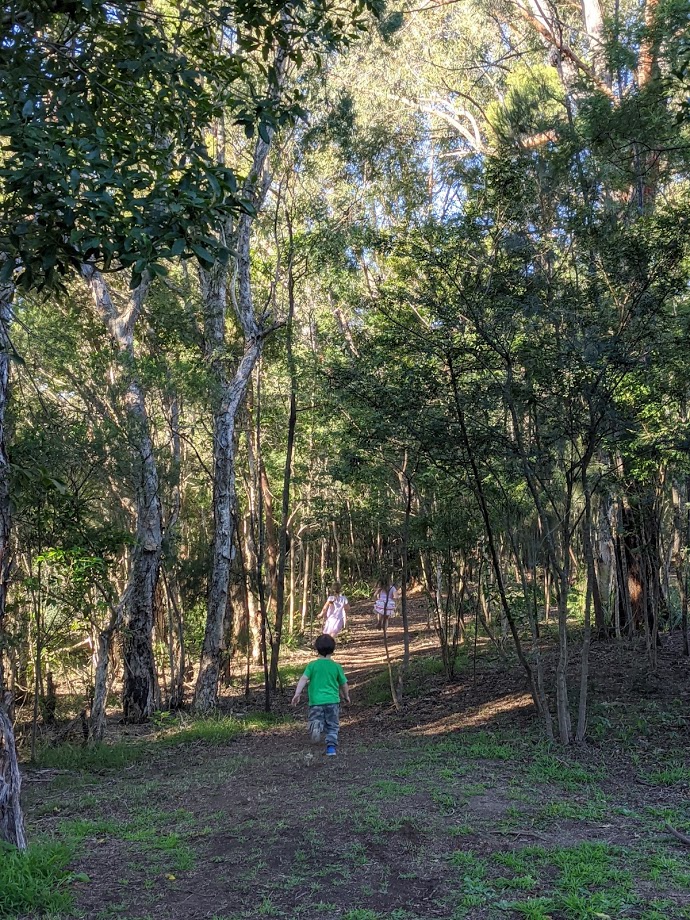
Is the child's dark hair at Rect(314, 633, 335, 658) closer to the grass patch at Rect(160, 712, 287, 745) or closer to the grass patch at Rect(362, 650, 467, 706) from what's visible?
the grass patch at Rect(160, 712, 287, 745)

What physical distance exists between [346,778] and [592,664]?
5.77m

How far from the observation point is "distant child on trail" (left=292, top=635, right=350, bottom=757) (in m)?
8.16

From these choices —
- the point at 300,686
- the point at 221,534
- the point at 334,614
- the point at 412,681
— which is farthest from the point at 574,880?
the point at 334,614

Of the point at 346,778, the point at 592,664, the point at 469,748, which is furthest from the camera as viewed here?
the point at 592,664

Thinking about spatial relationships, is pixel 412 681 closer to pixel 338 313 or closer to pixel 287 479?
pixel 287 479

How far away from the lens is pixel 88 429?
1066 centimetres

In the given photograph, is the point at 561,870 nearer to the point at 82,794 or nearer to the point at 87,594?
the point at 82,794

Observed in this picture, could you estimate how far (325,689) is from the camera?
8156 mm

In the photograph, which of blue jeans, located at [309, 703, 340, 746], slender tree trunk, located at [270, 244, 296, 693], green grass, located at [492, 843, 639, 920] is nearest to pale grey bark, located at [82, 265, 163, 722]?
slender tree trunk, located at [270, 244, 296, 693]

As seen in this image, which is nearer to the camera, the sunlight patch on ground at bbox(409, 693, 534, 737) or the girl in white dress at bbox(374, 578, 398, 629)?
the sunlight patch on ground at bbox(409, 693, 534, 737)

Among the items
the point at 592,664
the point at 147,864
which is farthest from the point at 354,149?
the point at 147,864

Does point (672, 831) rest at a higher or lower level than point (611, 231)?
lower

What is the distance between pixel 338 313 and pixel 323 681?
9990mm

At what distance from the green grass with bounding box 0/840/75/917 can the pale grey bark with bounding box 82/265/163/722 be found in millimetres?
7080
